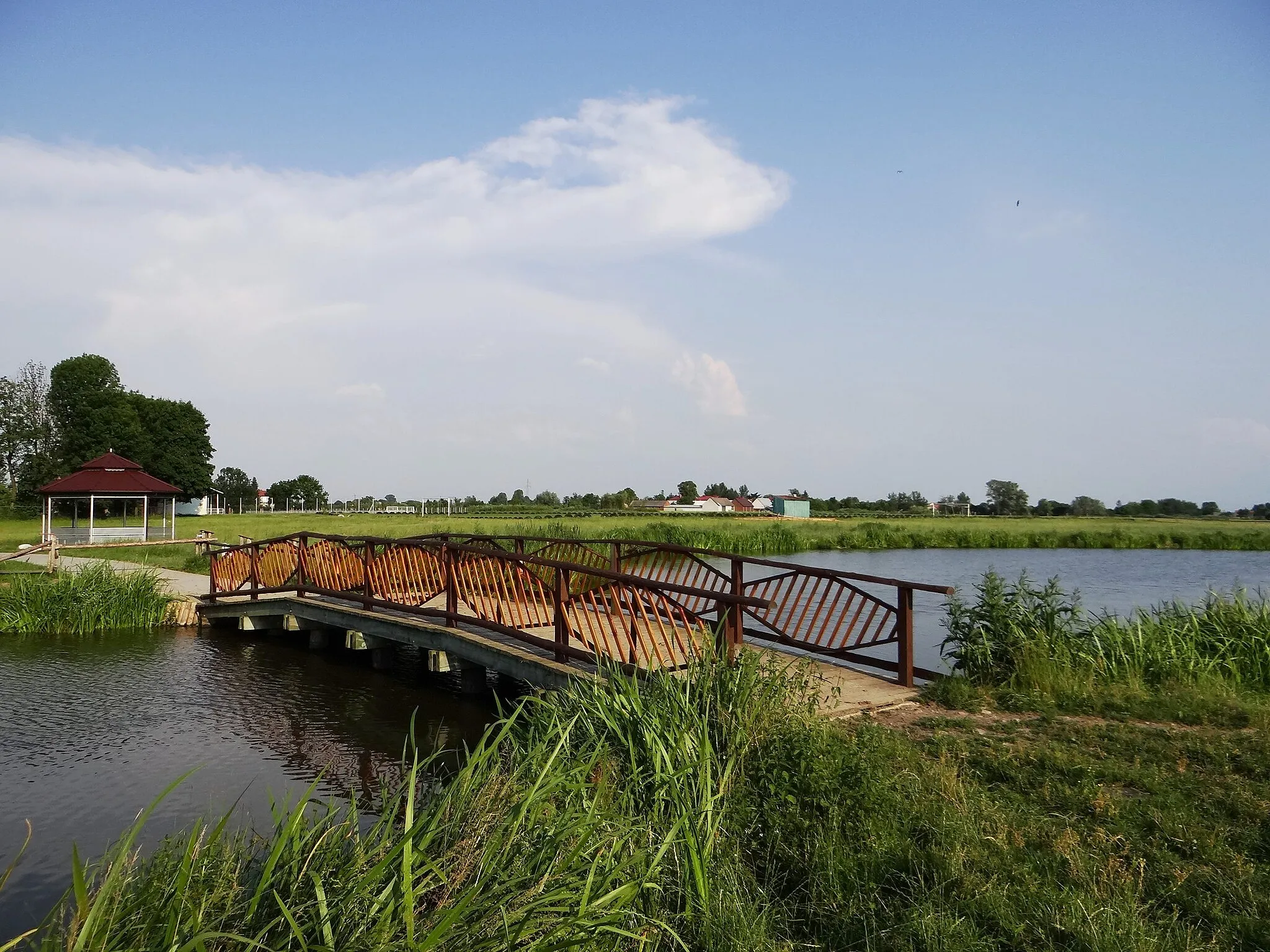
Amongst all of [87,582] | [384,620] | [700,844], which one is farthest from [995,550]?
[700,844]

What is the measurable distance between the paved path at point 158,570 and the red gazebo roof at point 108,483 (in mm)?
4396

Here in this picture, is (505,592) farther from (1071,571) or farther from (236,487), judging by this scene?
(236,487)

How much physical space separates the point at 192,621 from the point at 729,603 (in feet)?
47.4

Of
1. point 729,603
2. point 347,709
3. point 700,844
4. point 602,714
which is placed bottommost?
point 347,709

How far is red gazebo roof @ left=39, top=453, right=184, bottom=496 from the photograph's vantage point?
101ft

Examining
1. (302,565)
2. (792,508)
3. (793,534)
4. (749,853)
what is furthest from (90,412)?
(749,853)

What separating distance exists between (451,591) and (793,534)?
27201 mm

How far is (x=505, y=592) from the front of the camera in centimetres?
1114

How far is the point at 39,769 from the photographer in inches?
347

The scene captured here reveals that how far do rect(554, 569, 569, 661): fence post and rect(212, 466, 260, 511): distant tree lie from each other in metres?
94.5

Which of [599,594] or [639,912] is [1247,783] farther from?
[599,594]

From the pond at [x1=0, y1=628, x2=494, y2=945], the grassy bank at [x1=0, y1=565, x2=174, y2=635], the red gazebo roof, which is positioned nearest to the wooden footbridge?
the pond at [x1=0, y1=628, x2=494, y2=945]

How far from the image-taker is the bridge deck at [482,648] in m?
8.01

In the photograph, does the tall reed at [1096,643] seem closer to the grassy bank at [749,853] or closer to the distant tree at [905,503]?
the grassy bank at [749,853]
